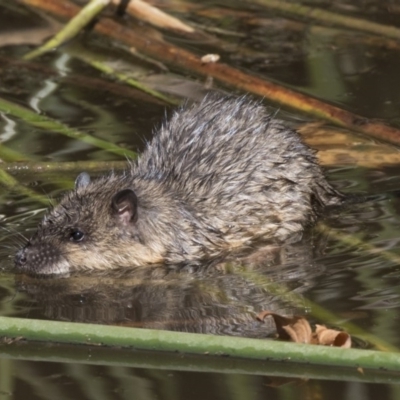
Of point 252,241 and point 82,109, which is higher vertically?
point 82,109

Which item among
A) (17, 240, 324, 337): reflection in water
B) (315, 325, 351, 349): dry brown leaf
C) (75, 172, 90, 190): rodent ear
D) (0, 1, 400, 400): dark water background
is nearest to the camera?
(315, 325, 351, 349): dry brown leaf

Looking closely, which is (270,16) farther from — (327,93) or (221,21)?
(327,93)

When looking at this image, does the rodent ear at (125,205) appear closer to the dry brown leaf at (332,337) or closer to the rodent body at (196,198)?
the rodent body at (196,198)

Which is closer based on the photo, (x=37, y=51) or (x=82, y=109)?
(x=82, y=109)

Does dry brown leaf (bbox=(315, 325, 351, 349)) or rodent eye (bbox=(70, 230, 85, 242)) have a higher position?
rodent eye (bbox=(70, 230, 85, 242))

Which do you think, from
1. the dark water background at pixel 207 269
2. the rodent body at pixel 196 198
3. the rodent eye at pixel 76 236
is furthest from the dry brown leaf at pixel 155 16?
the rodent eye at pixel 76 236

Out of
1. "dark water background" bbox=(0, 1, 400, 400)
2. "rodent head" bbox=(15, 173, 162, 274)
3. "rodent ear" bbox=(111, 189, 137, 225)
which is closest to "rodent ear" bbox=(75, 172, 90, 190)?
"rodent head" bbox=(15, 173, 162, 274)

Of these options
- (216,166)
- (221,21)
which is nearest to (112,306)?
(216,166)

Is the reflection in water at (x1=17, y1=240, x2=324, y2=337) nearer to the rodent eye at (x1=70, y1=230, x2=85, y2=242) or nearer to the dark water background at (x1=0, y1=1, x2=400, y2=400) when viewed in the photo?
the dark water background at (x1=0, y1=1, x2=400, y2=400)

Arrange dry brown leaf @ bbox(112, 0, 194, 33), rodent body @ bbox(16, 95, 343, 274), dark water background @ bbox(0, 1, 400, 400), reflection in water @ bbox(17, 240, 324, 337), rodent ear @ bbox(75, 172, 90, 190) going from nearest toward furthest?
dark water background @ bbox(0, 1, 400, 400), reflection in water @ bbox(17, 240, 324, 337), rodent body @ bbox(16, 95, 343, 274), rodent ear @ bbox(75, 172, 90, 190), dry brown leaf @ bbox(112, 0, 194, 33)
